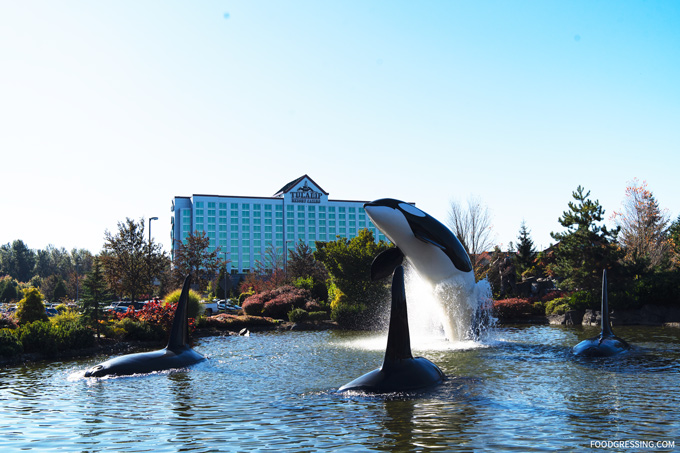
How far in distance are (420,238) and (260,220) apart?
90054 millimetres

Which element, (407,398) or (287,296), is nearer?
(407,398)

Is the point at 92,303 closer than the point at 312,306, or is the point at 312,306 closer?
the point at 92,303

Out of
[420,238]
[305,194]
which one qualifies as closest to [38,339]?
[420,238]

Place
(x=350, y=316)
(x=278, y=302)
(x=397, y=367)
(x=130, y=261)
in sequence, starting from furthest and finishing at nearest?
(x=130, y=261) < (x=278, y=302) < (x=350, y=316) < (x=397, y=367)

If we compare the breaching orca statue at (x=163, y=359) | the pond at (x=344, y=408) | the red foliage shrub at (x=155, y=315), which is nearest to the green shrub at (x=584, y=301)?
the pond at (x=344, y=408)

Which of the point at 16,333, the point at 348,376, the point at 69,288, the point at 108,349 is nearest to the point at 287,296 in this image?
the point at 108,349

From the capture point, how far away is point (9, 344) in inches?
626

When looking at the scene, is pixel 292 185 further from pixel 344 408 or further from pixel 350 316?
pixel 344 408

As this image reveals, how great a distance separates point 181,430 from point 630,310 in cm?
2661

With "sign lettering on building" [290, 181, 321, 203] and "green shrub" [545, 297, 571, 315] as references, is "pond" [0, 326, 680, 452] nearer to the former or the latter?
"green shrub" [545, 297, 571, 315]

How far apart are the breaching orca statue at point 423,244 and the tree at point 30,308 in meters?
13.8

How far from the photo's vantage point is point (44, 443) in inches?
281

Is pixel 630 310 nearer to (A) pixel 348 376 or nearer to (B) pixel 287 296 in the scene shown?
(B) pixel 287 296

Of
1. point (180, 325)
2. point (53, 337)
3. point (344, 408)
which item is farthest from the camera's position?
point (53, 337)
